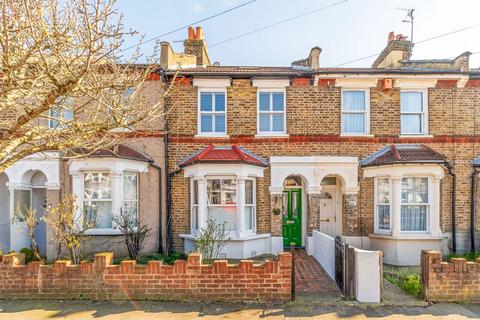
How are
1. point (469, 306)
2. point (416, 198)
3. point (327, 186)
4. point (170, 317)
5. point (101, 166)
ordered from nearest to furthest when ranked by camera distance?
point (170, 317)
point (469, 306)
point (101, 166)
point (416, 198)
point (327, 186)

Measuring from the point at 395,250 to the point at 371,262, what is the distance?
14.9 ft

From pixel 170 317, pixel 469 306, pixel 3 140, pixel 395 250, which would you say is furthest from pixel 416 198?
pixel 3 140

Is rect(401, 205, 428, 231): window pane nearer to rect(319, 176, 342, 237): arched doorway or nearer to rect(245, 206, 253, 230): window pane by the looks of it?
rect(319, 176, 342, 237): arched doorway

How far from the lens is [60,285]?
620 cm

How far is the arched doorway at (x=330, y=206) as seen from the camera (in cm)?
A: 1135

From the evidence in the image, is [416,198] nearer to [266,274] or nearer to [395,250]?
[395,250]

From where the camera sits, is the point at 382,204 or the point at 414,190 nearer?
the point at 414,190

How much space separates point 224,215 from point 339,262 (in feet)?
13.6

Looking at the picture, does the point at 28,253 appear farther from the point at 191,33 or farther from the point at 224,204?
the point at 191,33

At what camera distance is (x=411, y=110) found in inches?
425

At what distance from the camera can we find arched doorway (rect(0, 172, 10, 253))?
10695 millimetres

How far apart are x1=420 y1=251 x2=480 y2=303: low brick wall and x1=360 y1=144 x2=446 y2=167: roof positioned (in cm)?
414

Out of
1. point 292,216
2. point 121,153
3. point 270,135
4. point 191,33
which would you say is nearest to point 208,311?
point 121,153

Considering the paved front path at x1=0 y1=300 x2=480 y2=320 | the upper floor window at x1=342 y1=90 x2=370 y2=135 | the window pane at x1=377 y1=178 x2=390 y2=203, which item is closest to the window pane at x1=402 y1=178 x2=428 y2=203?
the window pane at x1=377 y1=178 x2=390 y2=203
